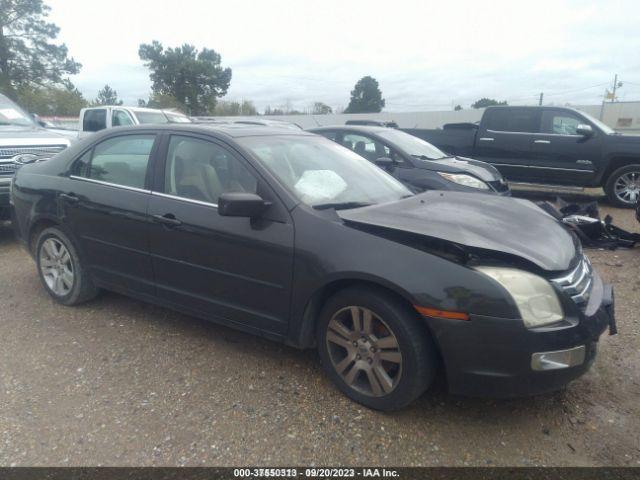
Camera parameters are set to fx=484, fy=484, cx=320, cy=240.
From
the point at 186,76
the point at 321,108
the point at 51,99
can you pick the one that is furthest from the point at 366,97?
the point at 51,99

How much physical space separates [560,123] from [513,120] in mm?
859

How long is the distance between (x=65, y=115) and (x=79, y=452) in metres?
50.5

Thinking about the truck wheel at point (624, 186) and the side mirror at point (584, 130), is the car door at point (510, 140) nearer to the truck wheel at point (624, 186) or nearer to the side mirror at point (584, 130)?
the side mirror at point (584, 130)

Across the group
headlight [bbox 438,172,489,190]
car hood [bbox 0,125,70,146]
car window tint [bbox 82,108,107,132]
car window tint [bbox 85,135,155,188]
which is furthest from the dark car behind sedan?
car window tint [bbox 82,108,107,132]

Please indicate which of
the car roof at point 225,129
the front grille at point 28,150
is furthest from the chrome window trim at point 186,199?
the front grille at point 28,150

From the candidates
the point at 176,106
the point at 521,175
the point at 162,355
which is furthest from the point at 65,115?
the point at 162,355

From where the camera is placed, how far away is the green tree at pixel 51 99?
33.3 meters

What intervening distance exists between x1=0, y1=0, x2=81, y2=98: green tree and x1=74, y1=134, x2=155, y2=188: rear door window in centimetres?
3388

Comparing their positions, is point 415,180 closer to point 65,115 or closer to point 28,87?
point 28,87

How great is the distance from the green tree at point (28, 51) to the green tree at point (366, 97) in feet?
112

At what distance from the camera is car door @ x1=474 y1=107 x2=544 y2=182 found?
31.1 feet

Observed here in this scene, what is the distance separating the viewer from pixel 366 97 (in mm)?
59750

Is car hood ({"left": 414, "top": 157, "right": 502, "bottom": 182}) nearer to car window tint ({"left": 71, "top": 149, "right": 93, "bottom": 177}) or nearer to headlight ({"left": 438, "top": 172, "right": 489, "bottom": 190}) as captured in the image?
headlight ({"left": 438, "top": 172, "right": 489, "bottom": 190})

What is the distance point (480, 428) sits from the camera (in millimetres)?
2631
